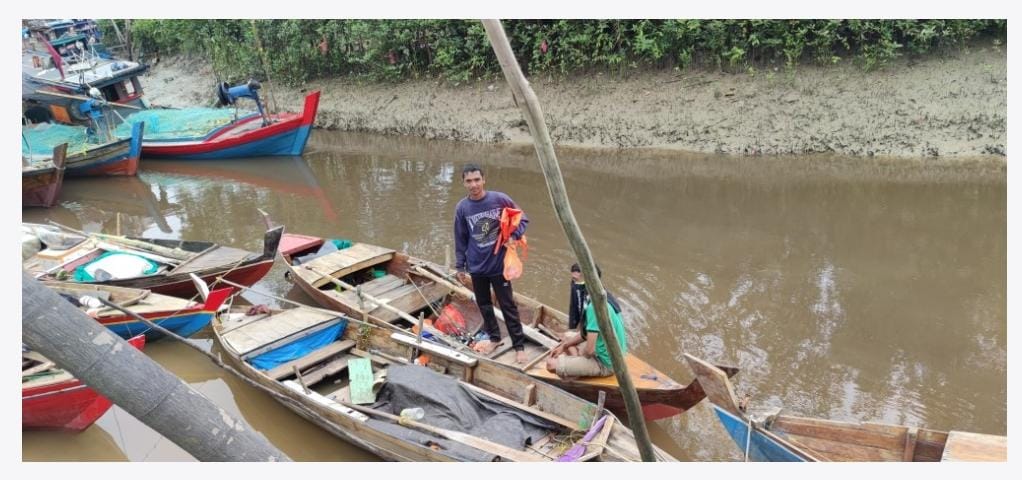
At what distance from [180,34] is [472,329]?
68.0 feet

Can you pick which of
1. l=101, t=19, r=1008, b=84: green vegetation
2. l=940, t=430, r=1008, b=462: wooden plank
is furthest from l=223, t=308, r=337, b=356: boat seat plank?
l=101, t=19, r=1008, b=84: green vegetation

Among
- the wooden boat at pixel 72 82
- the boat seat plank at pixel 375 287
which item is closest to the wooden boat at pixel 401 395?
the boat seat plank at pixel 375 287

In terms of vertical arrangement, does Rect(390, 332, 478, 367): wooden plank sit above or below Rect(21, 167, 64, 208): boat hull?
below

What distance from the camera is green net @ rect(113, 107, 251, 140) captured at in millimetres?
16203

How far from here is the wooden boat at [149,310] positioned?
6.98 m

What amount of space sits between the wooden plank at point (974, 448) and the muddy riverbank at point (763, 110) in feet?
30.9

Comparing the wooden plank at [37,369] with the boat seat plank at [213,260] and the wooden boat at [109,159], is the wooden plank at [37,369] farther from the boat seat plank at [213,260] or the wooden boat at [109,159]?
the wooden boat at [109,159]

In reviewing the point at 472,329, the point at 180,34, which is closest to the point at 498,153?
the point at 472,329

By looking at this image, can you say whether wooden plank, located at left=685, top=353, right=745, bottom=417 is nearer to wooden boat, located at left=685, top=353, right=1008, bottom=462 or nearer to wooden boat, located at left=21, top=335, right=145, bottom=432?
wooden boat, located at left=685, top=353, right=1008, bottom=462

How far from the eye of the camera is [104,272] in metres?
8.09

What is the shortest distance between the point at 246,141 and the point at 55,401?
10.5m

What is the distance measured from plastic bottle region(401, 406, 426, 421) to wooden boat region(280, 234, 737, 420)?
0.82 metres

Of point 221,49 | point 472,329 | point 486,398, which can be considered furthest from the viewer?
point 221,49

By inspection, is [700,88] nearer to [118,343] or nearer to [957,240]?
[957,240]
